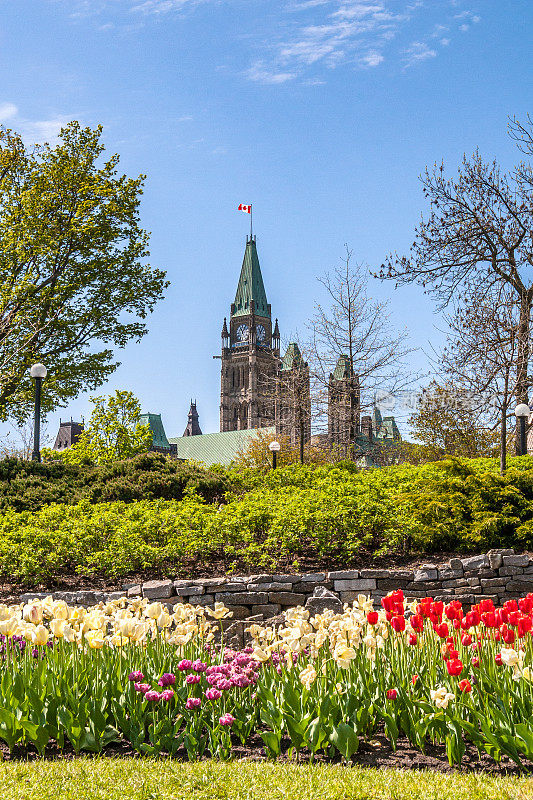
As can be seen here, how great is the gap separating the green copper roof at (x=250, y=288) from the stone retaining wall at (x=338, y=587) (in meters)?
83.0

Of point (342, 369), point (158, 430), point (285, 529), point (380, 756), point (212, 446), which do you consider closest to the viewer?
point (380, 756)

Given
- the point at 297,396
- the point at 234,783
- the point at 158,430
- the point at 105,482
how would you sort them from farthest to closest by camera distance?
the point at 158,430 < the point at 297,396 < the point at 105,482 < the point at 234,783

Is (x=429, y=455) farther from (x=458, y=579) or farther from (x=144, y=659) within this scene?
(x=144, y=659)

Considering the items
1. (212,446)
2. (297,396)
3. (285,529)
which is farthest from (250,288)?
(285,529)

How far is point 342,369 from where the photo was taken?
21219 mm

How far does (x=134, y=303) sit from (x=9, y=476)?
352 inches

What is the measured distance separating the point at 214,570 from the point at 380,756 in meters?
4.55

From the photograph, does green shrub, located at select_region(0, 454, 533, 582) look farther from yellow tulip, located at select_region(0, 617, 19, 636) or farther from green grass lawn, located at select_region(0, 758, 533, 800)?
green grass lawn, located at select_region(0, 758, 533, 800)

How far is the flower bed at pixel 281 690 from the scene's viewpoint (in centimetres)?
372

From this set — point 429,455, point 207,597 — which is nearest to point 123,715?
point 207,597

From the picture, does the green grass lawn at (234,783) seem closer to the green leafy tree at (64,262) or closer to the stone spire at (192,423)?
the green leafy tree at (64,262)

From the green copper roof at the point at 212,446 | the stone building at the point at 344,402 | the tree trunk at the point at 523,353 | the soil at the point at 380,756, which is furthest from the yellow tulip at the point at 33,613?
Result: the green copper roof at the point at 212,446

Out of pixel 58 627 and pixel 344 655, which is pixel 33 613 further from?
pixel 344 655

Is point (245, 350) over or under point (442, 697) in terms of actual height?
over
